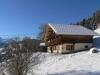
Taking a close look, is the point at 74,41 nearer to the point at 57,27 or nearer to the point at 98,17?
the point at 57,27

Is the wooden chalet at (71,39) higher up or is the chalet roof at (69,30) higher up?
the chalet roof at (69,30)

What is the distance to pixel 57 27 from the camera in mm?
46562

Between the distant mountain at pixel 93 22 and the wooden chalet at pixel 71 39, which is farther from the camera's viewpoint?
the distant mountain at pixel 93 22

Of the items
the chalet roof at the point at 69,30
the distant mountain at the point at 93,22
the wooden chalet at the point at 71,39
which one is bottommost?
the wooden chalet at the point at 71,39

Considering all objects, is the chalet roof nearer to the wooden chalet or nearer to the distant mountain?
the wooden chalet

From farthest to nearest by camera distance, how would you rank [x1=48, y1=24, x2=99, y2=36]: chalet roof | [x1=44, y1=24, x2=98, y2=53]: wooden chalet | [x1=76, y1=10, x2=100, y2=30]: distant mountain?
[x1=76, y1=10, x2=100, y2=30]: distant mountain
[x1=48, y1=24, x2=99, y2=36]: chalet roof
[x1=44, y1=24, x2=98, y2=53]: wooden chalet

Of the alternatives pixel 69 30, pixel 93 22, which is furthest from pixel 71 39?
pixel 93 22

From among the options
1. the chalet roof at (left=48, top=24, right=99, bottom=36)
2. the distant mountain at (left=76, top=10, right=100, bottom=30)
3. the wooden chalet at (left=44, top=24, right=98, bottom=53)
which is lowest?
the wooden chalet at (left=44, top=24, right=98, bottom=53)

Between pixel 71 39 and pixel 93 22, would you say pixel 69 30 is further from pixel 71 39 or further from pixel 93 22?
pixel 93 22

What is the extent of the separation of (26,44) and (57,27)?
77.3ft

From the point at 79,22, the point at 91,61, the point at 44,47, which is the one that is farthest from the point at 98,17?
the point at 91,61

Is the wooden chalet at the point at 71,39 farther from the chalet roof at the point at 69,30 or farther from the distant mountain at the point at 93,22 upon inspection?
the distant mountain at the point at 93,22

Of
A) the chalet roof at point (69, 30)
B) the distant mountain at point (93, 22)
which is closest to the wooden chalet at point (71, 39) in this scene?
the chalet roof at point (69, 30)

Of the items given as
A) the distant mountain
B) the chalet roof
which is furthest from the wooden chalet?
the distant mountain
